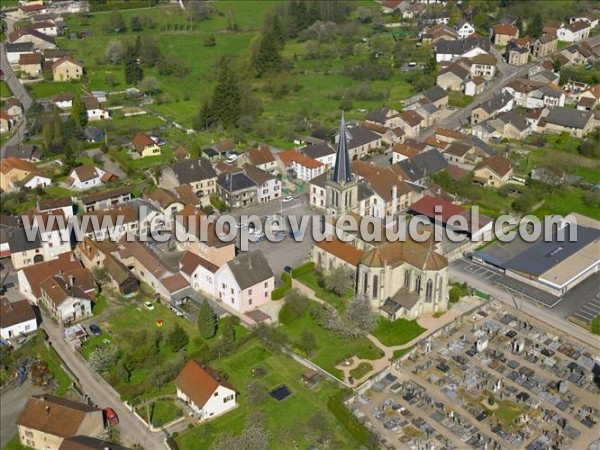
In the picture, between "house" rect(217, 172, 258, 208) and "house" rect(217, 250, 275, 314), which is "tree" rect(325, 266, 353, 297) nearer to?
"house" rect(217, 250, 275, 314)

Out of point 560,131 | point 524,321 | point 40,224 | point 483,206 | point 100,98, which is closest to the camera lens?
point 524,321

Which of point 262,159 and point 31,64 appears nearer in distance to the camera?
point 262,159

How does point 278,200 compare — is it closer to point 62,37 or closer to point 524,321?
point 524,321

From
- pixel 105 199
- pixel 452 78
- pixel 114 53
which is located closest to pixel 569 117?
pixel 452 78

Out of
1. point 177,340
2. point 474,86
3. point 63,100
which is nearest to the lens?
point 177,340

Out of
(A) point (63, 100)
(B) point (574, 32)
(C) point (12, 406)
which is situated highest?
(B) point (574, 32)

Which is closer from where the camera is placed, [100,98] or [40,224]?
[40,224]

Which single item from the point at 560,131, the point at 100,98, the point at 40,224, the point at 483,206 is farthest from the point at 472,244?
the point at 100,98

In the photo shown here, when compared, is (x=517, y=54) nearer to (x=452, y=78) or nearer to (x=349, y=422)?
(x=452, y=78)
